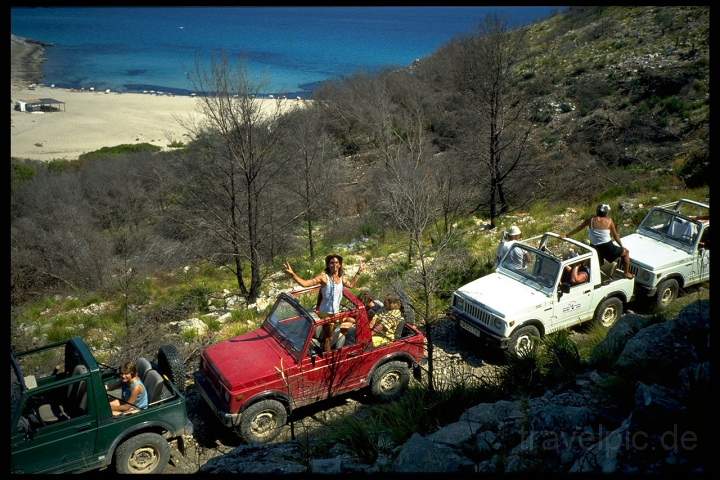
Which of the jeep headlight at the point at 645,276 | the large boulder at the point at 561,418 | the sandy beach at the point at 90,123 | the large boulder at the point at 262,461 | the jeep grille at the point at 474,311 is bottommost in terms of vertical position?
the large boulder at the point at 262,461

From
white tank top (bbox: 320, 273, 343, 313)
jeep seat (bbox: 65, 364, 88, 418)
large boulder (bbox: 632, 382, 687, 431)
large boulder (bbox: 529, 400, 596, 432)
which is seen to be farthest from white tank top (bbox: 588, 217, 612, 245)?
jeep seat (bbox: 65, 364, 88, 418)

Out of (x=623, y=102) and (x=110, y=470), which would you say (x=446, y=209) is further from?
(x=623, y=102)

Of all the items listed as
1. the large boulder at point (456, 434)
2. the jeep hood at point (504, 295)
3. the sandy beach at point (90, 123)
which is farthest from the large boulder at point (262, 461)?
the sandy beach at point (90, 123)

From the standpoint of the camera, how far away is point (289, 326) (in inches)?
307

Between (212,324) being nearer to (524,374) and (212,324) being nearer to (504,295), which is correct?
(504,295)

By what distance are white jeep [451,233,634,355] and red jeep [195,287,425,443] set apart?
48.7 inches

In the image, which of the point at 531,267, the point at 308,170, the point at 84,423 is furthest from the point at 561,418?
the point at 308,170

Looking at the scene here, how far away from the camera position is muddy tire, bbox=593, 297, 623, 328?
30.3ft

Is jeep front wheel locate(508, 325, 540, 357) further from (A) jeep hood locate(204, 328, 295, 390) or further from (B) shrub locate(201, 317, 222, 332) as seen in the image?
(B) shrub locate(201, 317, 222, 332)

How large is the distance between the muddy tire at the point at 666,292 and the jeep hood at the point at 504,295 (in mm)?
2552

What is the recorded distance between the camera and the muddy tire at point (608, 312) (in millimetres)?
9234

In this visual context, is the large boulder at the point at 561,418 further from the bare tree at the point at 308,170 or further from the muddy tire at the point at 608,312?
the bare tree at the point at 308,170
